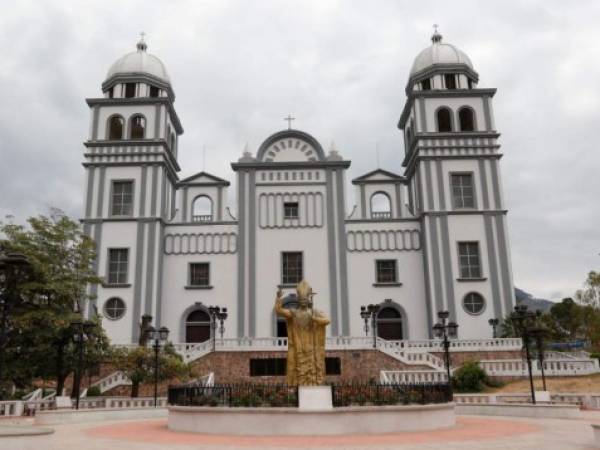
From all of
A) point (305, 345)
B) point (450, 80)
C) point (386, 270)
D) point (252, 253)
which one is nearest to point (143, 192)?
point (252, 253)

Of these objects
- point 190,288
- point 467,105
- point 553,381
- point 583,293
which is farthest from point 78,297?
point 583,293

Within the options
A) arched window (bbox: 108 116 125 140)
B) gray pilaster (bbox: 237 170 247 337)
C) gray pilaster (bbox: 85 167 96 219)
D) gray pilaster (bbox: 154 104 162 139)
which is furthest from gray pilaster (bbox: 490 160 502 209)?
gray pilaster (bbox: 85 167 96 219)

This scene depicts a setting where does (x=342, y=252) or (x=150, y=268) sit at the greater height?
(x=342, y=252)

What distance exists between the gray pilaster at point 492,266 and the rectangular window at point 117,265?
880 inches

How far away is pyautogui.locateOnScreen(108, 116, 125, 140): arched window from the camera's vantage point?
124 feet

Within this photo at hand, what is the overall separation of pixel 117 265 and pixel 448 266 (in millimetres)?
20403

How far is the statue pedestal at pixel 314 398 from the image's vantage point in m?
12.7

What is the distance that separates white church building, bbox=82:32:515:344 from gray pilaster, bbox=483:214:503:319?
0.07 meters

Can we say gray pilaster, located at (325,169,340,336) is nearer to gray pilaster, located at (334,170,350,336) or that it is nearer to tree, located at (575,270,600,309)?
gray pilaster, located at (334,170,350,336)

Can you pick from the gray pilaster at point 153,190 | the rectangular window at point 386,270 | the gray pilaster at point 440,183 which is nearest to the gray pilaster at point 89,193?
the gray pilaster at point 153,190

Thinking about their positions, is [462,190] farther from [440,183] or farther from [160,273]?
[160,273]

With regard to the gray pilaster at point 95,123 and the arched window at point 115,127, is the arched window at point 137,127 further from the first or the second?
the gray pilaster at point 95,123

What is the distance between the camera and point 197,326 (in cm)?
3500

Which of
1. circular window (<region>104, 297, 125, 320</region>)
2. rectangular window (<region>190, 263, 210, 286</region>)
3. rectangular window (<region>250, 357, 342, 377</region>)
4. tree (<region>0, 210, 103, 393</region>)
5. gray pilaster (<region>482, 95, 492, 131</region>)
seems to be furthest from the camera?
gray pilaster (<region>482, 95, 492, 131</region>)
